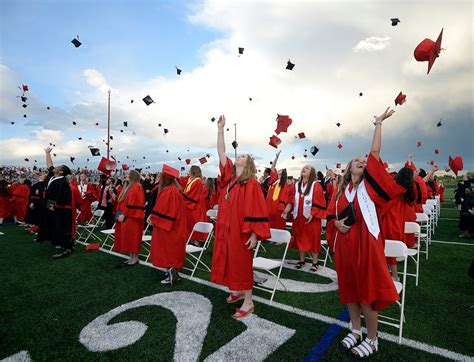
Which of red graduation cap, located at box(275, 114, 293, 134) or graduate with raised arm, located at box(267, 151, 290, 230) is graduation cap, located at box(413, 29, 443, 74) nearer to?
red graduation cap, located at box(275, 114, 293, 134)

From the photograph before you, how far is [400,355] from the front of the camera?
2.97 metres

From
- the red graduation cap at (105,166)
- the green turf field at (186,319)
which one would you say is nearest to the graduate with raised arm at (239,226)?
the green turf field at (186,319)

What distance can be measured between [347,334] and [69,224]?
21.7ft

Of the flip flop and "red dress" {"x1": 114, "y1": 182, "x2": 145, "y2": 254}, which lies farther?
"red dress" {"x1": 114, "y1": 182, "x2": 145, "y2": 254}

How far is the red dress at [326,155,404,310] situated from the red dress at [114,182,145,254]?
460 centimetres

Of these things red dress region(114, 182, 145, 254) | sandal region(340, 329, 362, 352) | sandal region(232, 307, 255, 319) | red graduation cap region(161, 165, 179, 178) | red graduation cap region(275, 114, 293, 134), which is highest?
red graduation cap region(275, 114, 293, 134)

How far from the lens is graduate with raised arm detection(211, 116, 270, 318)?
382 centimetres

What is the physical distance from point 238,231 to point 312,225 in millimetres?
2784

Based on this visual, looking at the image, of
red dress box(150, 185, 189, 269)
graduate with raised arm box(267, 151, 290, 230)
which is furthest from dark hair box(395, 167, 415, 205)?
graduate with raised arm box(267, 151, 290, 230)

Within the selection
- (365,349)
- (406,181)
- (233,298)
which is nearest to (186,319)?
(233,298)

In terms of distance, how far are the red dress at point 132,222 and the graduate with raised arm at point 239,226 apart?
9.69 ft

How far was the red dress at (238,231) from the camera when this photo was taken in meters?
3.82

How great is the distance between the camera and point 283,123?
8.21 meters

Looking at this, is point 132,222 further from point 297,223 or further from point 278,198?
point 278,198
